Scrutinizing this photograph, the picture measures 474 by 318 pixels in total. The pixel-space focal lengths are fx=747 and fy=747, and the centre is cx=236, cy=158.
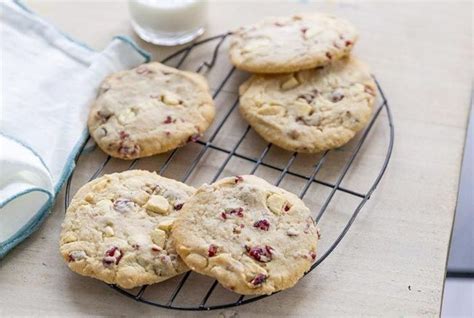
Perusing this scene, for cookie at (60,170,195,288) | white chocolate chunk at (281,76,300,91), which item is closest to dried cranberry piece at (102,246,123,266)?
cookie at (60,170,195,288)

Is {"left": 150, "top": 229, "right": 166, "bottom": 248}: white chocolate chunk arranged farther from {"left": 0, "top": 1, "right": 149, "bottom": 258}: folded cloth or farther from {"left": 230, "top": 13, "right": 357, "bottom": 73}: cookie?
{"left": 230, "top": 13, "right": 357, "bottom": 73}: cookie

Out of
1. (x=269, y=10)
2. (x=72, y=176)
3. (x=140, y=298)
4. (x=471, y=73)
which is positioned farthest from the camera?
(x=269, y=10)

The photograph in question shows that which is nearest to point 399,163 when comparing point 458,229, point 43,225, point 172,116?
point 458,229

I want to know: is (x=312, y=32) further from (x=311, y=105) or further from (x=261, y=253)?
(x=261, y=253)

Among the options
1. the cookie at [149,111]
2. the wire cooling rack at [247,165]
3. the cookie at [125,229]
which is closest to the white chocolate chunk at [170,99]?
the cookie at [149,111]

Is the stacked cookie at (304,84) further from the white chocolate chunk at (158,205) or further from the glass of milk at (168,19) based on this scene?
the white chocolate chunk at (158,205)

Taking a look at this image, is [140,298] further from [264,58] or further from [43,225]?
[264,58]
